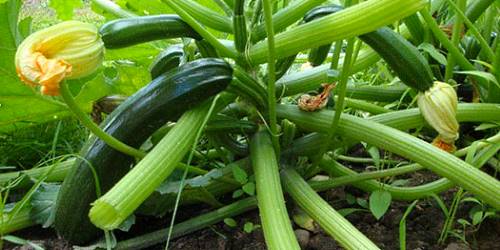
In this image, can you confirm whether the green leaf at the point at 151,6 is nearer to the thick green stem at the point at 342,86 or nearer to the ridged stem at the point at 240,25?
the ridged stem at the point at 240,25

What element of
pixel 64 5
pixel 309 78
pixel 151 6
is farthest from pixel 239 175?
pixel 64 5

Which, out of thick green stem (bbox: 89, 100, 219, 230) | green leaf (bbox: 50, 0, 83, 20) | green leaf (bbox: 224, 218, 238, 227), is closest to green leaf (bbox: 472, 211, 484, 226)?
green leaf (bbox: 224, 218, 238, 227)

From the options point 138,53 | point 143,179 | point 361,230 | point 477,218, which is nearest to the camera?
point 143,179

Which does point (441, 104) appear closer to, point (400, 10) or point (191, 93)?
point (400, 10)

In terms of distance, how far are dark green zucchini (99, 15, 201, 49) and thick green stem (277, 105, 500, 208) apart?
1.24 ft

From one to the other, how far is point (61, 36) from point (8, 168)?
0.86 meters

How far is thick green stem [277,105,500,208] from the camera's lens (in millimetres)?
1301

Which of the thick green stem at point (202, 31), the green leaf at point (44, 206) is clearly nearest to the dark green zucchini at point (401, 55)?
the thick green stem at point (202, 31)

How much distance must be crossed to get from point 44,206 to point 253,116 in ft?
1.91

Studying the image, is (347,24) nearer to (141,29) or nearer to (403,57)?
(403,57)

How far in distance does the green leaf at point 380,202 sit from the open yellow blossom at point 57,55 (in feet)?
2.32

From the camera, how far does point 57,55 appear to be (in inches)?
44.6

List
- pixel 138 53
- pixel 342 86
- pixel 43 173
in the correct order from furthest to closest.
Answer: pixel 138 53, pixel 43 173, pixel 342 86

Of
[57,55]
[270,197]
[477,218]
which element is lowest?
[477,218]
